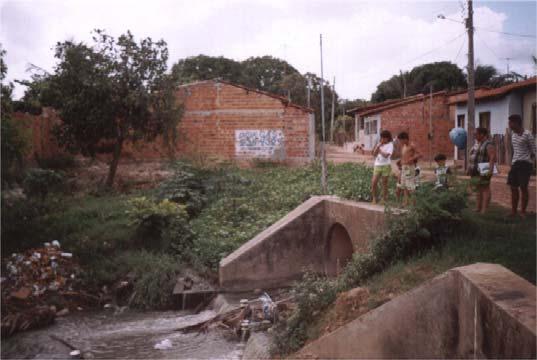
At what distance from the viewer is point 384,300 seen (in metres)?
6.07

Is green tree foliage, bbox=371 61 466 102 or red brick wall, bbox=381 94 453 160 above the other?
green tree foliage, bbox=371 61 466 102

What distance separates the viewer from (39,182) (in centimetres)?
1560

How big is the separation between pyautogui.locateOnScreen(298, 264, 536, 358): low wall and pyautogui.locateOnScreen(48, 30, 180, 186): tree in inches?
525

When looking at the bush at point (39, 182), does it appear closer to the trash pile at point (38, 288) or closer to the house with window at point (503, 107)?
the trash pile at point (38, 288)

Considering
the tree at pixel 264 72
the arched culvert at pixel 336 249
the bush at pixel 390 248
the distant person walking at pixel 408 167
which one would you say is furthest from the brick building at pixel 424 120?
the tree at pixel 264 72

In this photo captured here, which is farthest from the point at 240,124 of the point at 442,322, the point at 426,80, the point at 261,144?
the point at 426,80

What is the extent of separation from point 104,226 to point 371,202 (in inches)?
280

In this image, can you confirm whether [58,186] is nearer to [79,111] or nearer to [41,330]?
[79,111]

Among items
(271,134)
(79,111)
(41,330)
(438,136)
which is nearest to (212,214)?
(41,330)

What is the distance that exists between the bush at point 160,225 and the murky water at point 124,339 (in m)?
A: 2.37

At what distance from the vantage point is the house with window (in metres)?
16.9

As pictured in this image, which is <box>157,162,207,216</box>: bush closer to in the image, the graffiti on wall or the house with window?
the graffiti on wall

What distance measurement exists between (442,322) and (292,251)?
5.73m

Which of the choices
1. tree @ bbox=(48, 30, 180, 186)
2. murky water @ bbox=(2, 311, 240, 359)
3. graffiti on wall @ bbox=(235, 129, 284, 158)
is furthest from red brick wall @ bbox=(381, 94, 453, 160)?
murky water @ bbox=(2, 311, 240, 359)
